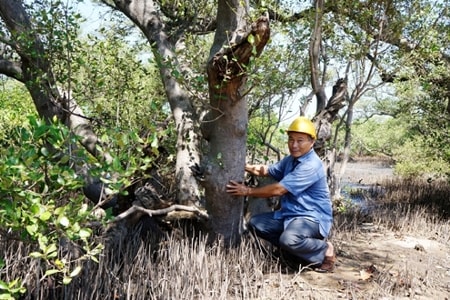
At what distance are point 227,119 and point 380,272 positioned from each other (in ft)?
5.75

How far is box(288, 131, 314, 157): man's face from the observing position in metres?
3.54

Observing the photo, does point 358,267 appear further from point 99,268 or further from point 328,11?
point 328,11

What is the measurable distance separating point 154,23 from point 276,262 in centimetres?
257

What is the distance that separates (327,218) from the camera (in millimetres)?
3643

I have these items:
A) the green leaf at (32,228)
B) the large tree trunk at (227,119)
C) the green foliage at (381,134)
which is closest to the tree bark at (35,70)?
the large tree trunk at (227,119)

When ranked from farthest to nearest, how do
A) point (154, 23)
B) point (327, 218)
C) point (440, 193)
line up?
1. point (440, 193)
2. point (154, 23)
3. point (327, 218)

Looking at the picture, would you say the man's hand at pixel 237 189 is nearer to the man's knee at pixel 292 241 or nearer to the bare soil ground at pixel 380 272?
the man's knee at pixel 292 241

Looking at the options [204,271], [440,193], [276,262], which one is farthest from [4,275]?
[440,193]

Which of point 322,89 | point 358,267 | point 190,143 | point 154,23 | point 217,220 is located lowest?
point 358,267

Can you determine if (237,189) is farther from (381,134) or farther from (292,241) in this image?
(381,134)

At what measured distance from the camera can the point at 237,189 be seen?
362 centimetres

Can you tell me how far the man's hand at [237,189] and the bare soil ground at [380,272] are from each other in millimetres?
704

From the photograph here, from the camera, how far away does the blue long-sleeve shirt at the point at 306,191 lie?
3467 millimetres

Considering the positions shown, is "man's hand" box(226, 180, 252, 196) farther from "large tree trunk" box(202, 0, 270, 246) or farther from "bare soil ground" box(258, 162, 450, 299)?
"bare soil ground" box(258, 162, 450, 299)
